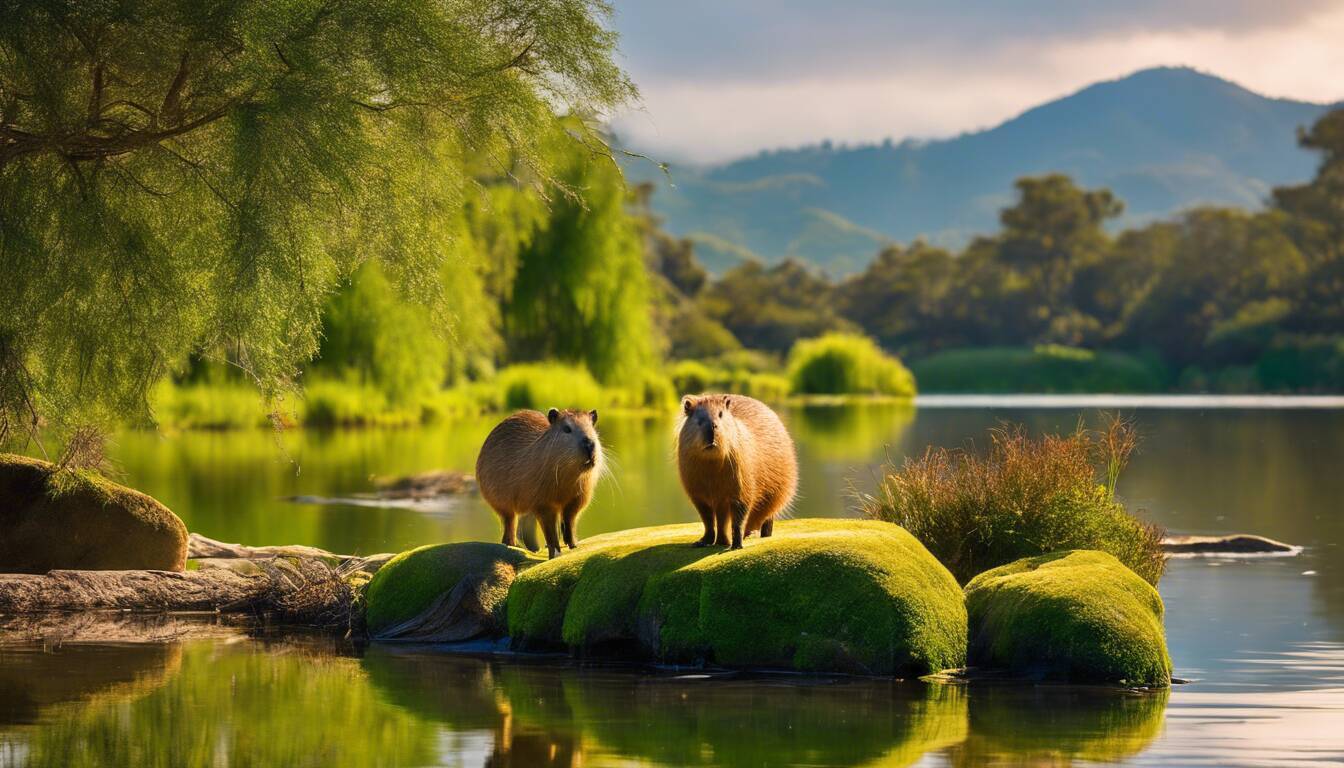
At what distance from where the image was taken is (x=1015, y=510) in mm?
13227

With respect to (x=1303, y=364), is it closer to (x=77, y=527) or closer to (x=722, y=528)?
(x=722, y=528)

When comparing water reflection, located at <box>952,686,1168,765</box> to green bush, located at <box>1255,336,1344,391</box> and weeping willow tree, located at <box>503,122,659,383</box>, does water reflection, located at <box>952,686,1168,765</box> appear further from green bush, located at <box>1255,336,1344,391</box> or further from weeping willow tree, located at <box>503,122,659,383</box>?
green bush, located at <box>1255,336,1344,391</box>

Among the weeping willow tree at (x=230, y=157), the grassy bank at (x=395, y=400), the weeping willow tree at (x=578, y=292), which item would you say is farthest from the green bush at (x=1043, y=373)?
the weeping willow tree at (x=230, y=157)

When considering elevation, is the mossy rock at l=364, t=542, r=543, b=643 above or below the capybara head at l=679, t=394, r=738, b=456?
below

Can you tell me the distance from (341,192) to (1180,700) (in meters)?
7.12

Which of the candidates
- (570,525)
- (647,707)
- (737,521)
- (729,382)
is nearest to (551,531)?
(570,525)

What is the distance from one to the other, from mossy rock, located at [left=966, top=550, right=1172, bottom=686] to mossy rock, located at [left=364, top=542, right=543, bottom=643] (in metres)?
3.69

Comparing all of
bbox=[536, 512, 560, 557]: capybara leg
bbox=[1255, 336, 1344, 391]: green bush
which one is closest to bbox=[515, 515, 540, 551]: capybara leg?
bbox=[536, 512, 560, 557]: capybara leg

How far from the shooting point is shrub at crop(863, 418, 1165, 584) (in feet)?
43.3

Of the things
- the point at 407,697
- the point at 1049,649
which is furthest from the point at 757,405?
the point at 407,697

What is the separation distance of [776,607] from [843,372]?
58.6 meters

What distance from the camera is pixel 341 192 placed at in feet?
39.2

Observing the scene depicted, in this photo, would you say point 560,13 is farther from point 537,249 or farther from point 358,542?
point 537,249

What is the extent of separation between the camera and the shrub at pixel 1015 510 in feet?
43.3
